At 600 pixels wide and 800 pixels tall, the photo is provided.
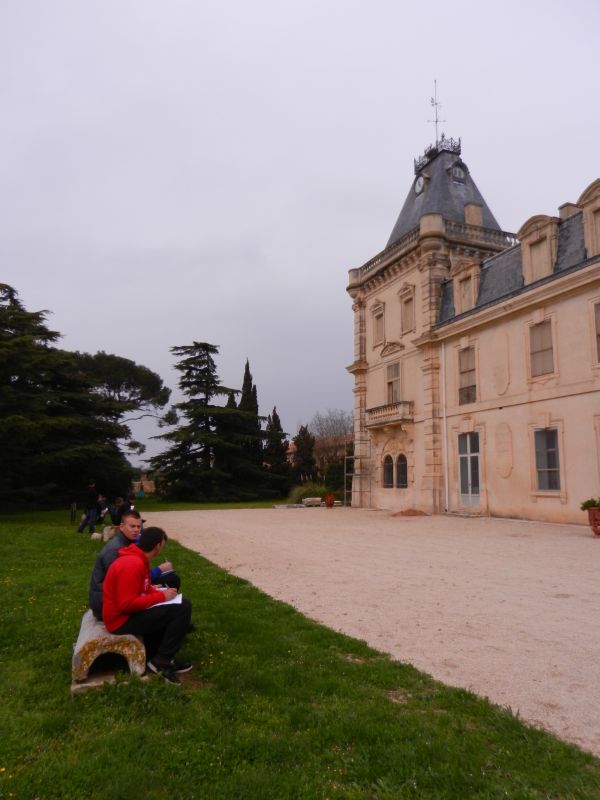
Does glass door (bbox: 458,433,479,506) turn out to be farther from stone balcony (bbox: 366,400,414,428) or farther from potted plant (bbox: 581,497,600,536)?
potted plant (bbox: 581,497,600,536)

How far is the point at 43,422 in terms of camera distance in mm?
20938

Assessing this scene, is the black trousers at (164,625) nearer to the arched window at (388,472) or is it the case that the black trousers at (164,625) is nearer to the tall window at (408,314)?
the tall window at (408,314)

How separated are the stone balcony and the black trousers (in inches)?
835

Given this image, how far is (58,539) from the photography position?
14180mm

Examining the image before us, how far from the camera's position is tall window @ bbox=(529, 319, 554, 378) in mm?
18359

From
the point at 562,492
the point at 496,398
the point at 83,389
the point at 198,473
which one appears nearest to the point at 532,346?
the point at 496,398

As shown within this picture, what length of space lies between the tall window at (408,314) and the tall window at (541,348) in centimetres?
738

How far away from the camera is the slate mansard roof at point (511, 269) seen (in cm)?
1780

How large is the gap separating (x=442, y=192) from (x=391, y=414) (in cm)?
1157

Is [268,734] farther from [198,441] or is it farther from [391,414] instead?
[198,441]

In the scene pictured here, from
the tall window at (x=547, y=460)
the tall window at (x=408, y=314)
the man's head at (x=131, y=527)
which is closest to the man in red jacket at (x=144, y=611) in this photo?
the man's head at (x=131, y=527)

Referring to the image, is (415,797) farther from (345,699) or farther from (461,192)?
(461,192)

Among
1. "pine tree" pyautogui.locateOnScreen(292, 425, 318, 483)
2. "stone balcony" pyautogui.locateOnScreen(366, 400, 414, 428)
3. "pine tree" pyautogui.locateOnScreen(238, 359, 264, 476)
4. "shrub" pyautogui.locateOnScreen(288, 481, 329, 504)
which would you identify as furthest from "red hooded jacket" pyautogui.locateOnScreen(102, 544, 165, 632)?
"pine tree" pyautogui.locateOnScreen(292, 425, 318, 483)

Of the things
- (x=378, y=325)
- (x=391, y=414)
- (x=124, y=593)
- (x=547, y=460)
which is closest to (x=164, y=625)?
(x=124, y=593)
